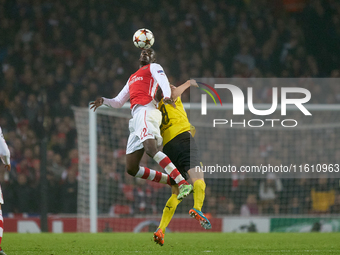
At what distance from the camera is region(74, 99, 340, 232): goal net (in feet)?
39.0

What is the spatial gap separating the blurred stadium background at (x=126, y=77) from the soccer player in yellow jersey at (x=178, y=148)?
4.70 m

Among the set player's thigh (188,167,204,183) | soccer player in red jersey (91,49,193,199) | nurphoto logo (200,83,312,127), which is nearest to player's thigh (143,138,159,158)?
soccer player in red jersey (91,49,193,199)

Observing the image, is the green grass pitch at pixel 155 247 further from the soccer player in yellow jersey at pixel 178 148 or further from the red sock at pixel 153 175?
the red sock at pixel 153 175

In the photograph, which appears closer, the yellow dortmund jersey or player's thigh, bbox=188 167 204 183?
player's thigh, bbox=188 167 204 183

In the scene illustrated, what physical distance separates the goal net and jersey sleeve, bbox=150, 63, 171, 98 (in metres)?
5.16

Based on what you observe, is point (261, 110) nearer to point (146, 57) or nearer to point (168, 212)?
point (146, 57)

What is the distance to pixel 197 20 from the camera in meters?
17.3

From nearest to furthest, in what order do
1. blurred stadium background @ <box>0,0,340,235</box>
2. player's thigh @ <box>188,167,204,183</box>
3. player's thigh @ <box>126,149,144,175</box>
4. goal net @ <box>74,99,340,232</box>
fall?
player's thigh @ <box>188,167,204,183</box> < player's thigh @ <box>126,149,144,175</box> < blurred stadium background @ <box>0,0,340,235</box> < goal net @ <box>74,99,340,232</box>

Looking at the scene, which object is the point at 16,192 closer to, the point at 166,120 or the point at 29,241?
the point at 29,241

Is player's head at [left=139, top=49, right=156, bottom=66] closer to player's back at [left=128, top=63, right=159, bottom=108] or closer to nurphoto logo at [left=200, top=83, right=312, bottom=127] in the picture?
player's back at [left=128, top=63, right=159, bottom=108]

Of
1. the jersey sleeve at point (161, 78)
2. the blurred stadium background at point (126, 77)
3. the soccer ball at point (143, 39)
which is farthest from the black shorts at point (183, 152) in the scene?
the blurred stadium background at point (126, 77)

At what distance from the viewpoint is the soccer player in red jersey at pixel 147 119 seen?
20.3ft

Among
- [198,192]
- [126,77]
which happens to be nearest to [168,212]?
[198,192]

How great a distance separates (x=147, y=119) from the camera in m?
6.35
